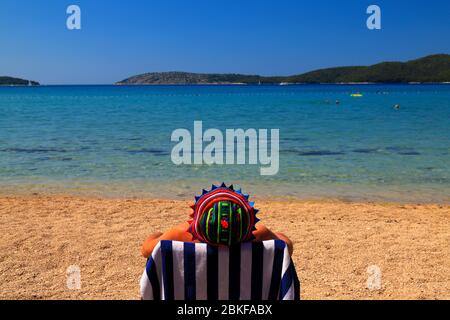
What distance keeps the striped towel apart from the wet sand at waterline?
203cm

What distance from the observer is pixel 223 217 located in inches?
98.2

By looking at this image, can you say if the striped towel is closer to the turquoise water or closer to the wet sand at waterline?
the wet sand at waterline

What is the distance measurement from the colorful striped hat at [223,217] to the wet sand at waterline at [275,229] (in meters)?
2.37

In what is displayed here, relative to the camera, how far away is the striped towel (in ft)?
8.76

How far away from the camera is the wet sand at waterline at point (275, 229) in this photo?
15.9 feet

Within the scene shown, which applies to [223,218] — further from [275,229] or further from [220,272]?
[275,229]

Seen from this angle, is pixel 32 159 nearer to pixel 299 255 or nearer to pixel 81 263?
pixel 81 263

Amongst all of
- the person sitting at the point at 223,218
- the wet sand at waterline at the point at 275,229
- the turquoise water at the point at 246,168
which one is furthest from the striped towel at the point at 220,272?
the turquoise water at the point at 246,168

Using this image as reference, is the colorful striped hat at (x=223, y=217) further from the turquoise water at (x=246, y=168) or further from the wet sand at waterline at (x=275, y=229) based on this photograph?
the turquoise water at (x=246, y=168)

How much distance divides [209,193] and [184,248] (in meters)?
0.35

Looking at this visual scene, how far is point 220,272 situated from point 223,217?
422 millimetres

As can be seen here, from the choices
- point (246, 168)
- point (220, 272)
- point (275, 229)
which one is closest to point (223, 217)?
point (220, 272)

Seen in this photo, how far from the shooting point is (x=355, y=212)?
7.94 m

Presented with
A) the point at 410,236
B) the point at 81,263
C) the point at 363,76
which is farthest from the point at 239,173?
the point at 363,76
